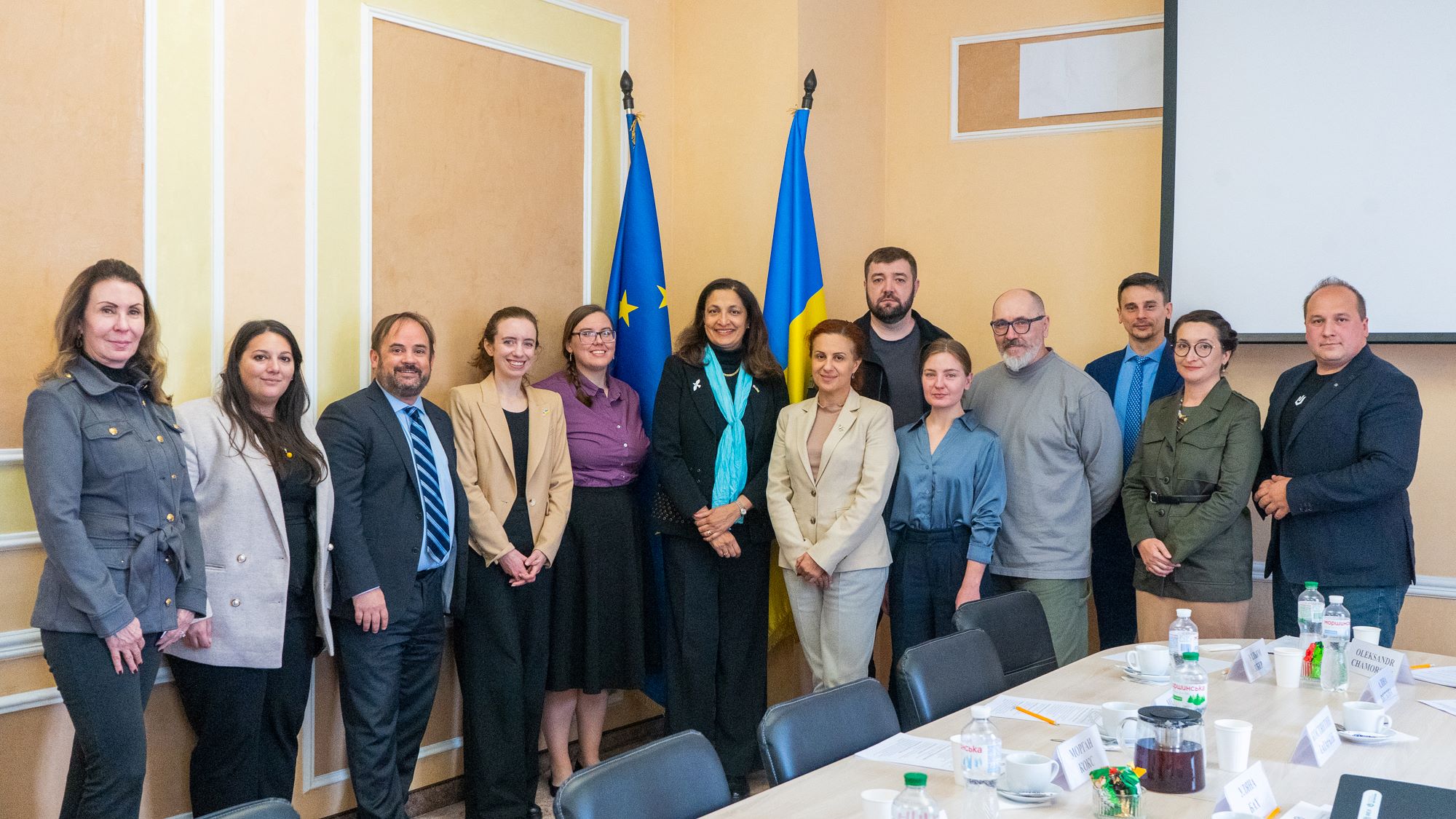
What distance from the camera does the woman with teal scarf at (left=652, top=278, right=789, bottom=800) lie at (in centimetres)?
418

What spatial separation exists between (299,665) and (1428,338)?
3973mm

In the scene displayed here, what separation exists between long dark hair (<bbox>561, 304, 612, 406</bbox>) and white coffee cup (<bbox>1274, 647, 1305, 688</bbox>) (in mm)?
2423

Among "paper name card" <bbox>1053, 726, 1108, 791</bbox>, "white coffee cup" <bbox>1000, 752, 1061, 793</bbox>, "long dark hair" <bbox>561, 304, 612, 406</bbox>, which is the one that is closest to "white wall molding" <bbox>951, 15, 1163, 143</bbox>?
"long dark hair" <bbox>561, 304, 612, 406</bbox>

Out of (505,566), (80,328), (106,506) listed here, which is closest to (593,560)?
(505,566)

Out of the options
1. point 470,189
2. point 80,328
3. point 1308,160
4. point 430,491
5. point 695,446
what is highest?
point 1308,160

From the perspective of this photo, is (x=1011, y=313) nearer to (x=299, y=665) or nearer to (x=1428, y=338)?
(x=1428, y=338)

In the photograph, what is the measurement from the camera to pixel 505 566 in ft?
12.7

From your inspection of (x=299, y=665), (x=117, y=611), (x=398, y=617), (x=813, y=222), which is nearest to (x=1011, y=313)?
(x=813, y=222)

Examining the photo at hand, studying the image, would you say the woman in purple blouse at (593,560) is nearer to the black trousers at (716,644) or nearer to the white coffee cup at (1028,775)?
the black trousers at (716,644)

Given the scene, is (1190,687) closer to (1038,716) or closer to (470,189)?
(1038,716)

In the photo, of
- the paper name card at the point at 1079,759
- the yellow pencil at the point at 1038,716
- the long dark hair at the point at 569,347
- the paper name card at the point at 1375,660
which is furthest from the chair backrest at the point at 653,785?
the long dark hair at the point at 569,347

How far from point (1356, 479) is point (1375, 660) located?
3.21 ft

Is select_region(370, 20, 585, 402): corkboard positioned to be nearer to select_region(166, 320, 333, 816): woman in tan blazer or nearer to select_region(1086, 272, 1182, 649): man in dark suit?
select_region(166, 320, 333, 816): woman in tan blazer

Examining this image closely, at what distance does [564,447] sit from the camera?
4.12 m
